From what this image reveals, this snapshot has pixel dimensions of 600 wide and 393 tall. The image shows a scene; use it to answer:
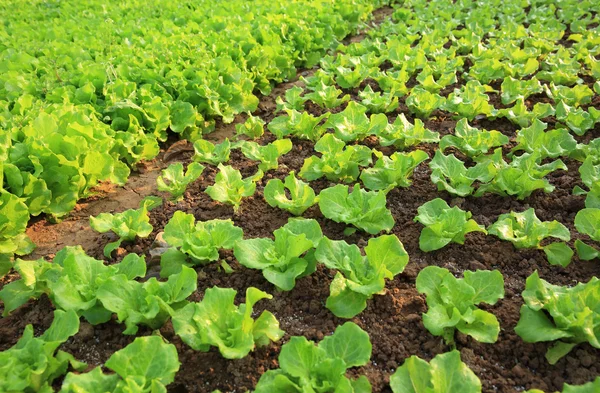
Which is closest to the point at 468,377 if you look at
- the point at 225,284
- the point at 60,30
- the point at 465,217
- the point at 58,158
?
the point at 465,217

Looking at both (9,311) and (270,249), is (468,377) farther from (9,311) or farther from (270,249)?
(9,311)

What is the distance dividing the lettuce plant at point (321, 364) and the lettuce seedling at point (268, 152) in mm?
2244

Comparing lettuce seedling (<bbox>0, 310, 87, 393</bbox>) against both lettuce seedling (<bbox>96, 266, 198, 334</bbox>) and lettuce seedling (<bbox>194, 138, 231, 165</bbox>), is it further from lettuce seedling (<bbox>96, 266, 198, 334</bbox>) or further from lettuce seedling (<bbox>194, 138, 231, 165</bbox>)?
lettuce seedling (<bbox>194, 138, 231, 165</bbox>)

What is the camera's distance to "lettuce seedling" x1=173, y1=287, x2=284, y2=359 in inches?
103

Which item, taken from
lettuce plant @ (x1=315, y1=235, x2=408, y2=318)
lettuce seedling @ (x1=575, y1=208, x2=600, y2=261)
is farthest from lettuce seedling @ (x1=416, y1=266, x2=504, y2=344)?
lettuce seedling @ (x1=575, y1=208, x2=600, y2=261)

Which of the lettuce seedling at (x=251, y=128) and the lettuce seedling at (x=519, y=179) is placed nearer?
the lettuce seedling at (x=519, y=179)

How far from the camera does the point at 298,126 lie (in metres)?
5.01

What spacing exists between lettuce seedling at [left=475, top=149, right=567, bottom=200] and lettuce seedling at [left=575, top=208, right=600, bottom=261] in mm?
529

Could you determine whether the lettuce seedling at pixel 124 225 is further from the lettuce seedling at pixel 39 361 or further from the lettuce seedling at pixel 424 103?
the lettuce seedling at pixel 424 103

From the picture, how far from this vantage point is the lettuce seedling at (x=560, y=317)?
2604 mm

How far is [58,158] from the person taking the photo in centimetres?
391

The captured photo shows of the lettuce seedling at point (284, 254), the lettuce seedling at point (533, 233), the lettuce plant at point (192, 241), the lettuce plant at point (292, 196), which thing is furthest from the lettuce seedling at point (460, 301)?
the lettuce plant at point (192, 241)

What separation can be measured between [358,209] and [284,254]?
70cm

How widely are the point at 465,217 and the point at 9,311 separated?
298 centimetres
